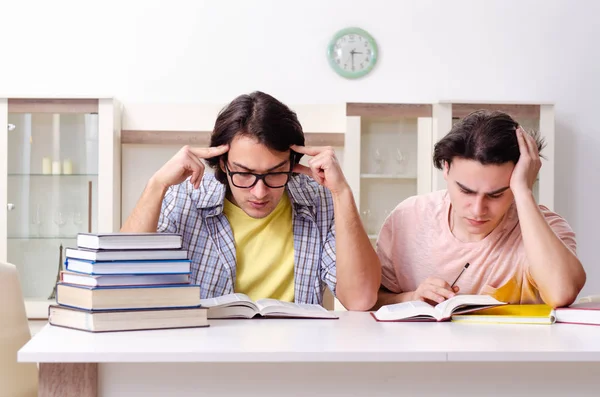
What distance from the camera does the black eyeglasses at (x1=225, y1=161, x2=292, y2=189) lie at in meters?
1.78

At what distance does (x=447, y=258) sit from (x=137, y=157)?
232cm

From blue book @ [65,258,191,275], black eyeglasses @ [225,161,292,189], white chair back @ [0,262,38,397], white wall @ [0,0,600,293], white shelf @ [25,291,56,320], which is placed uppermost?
white wall @ [0,0,600,293]

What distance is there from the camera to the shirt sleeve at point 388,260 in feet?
6.58

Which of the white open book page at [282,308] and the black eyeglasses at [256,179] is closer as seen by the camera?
the white open book page at [282,308]

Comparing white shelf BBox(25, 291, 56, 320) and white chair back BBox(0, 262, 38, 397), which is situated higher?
white chair back BBox(0, 262, 38, 397)

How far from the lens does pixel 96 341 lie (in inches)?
48.4

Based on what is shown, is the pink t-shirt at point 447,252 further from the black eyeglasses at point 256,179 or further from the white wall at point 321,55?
the white wall at point 321,55

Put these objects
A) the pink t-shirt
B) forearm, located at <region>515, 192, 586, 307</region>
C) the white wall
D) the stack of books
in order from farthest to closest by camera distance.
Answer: the white wall
the pink t-shirt
forearm, located at <region>515, 192, 586, 307</region>
the stack of books

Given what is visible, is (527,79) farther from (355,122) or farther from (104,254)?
(104,254)

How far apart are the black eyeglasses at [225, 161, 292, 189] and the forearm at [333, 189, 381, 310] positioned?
0.15m

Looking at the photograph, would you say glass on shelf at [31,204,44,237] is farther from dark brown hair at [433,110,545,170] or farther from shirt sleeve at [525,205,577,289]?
shirt sleeve at [525,205,577,289]

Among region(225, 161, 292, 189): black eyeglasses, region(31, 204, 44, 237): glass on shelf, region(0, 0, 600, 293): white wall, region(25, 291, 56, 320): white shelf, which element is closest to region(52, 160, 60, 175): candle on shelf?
region(31, 204, 44, 237): glass on shelf

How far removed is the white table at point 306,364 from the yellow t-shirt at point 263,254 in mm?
574

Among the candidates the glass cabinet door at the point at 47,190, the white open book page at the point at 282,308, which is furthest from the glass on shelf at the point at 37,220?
the white open book page at the point at 282,308
